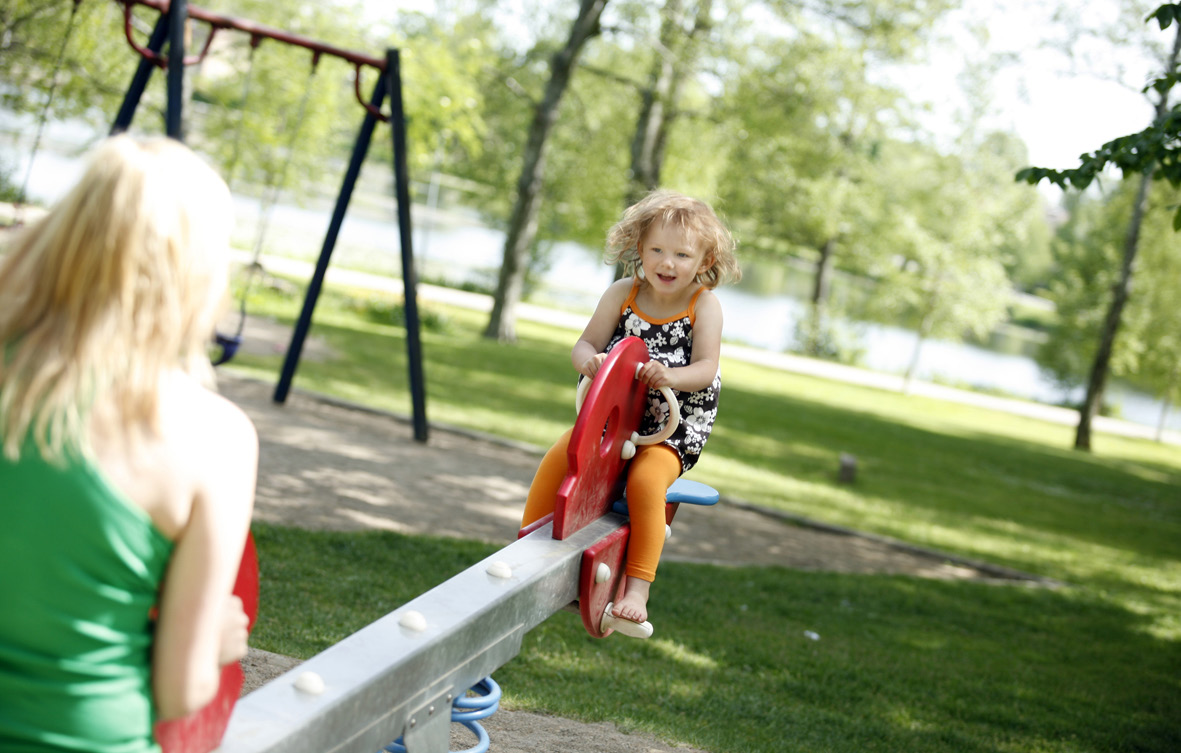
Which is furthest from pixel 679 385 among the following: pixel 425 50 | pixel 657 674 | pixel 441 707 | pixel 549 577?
pixel 425 50

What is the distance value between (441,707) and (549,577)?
51 cm

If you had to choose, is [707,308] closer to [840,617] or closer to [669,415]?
[669,415]

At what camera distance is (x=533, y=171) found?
55.6 ft

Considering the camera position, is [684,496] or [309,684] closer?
[309,684]

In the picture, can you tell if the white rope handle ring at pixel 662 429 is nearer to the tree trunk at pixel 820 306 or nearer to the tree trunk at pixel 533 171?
the tree trunk at pixel 533 171

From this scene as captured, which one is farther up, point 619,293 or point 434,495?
point 619,293

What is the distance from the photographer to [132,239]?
1363mm

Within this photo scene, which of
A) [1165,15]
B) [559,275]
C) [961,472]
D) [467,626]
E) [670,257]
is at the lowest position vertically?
[961,472]

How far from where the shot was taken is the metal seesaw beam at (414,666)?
1813mm

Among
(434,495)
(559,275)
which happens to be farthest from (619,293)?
(559,275)

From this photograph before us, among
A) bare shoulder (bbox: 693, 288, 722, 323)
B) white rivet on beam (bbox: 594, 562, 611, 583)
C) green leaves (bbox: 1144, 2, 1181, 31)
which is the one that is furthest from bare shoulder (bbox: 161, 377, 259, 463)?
→ green leaves (bbox: 1144, 2, 1181, 31)

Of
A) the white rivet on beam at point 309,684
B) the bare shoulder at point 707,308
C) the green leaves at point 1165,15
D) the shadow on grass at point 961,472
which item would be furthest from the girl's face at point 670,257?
the shadow on grass at point 961,472

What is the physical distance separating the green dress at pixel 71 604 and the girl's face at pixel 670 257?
2.12 meters

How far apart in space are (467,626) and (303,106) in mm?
6310
